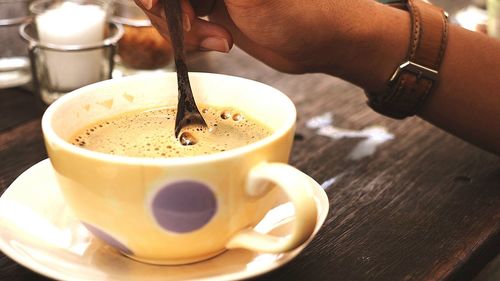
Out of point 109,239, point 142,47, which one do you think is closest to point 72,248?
point 109,239

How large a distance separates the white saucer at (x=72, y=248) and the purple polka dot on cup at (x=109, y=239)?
0.06 ft

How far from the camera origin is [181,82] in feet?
2.26

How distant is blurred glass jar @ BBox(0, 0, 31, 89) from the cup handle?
73 centimetres

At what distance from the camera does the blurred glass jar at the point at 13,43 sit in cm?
118

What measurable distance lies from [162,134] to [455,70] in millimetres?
458

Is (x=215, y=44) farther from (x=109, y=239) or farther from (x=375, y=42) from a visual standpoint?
(x=109, y=239)

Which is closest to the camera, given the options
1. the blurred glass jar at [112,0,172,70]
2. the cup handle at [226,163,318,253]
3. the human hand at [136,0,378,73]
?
the cup handle at [226,163,318,253]

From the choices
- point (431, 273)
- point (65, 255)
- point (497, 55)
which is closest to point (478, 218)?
point (431, 273)

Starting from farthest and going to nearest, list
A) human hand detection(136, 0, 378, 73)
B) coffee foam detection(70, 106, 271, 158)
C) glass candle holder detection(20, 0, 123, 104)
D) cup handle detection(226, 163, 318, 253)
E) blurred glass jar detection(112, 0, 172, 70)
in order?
blurred glass jar detection(112, 0, 172, 70) → glass candle holder detection(20, 0, 123, 104) → human hand detection(136, 0, 378, 73) → coffee foam detection(70, 106, 271, 158) → cup handle detection(226, 163, 318, 253)

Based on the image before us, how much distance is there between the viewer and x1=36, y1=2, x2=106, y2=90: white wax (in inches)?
43.1

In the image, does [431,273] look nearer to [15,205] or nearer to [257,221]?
[257,221]

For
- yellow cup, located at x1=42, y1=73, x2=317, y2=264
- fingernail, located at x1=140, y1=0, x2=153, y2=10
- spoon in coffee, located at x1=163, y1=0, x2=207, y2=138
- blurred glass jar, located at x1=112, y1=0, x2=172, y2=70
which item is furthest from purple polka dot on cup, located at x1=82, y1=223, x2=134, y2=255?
blurred glass jar, located at x1=112, y1=0, x2=172, y2=70

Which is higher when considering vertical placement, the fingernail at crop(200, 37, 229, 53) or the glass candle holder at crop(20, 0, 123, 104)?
the fingernail at crop(200, 37, 229, 53)

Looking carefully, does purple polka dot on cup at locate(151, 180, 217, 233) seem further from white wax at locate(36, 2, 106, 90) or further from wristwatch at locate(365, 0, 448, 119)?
white wax at locate(36, 2, 106, 90)
